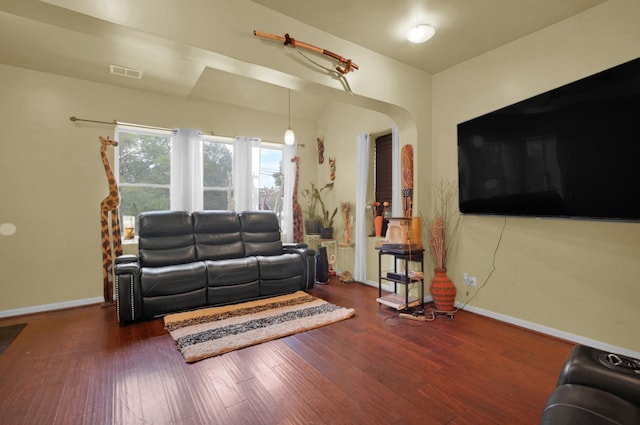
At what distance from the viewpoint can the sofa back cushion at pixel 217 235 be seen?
3.78m

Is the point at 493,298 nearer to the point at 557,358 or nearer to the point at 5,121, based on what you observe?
the point at 557,358

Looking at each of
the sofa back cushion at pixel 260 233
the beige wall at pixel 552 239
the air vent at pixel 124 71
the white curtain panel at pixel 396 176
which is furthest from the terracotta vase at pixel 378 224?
the air vent at pixel 124 71

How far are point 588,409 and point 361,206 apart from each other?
347 centimetres

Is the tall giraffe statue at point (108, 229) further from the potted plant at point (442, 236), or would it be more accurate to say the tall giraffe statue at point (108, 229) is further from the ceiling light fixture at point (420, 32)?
the potted plant at point (442, 236)

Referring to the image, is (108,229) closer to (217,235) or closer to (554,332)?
(217,235)

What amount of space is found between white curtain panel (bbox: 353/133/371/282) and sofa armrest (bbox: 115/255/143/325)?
9.05 ft

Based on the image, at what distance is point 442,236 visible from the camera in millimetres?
3322

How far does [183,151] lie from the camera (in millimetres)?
4145

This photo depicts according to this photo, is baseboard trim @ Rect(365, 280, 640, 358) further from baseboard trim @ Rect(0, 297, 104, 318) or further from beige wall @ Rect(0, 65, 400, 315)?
baseboard trim @ Rect(0, 297, 104, 318)

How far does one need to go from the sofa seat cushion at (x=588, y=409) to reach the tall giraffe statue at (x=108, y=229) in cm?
406

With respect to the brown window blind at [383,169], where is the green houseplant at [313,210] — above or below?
below

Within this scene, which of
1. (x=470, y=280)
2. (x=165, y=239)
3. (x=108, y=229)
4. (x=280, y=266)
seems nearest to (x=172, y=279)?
(x=165, y=239)

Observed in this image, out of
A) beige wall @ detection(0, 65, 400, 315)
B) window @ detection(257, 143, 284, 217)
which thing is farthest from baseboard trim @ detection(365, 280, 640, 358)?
window @ detection(257, 143, 284, 217)

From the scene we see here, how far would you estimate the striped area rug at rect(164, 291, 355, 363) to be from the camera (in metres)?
2.44
